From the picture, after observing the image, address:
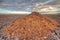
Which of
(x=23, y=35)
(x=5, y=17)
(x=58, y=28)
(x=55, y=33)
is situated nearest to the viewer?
(x=23, y=35)

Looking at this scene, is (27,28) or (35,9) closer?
(27,28)

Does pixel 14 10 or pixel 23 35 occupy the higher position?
pixel 14 10

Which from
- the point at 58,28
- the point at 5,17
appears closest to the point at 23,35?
the point at 58,28

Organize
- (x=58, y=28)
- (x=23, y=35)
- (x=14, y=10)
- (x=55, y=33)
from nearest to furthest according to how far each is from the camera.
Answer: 1. (x=23, y=35)
2. (x=55, y=33)
3. (x=58, y=28)
4. (x=14, y=10)

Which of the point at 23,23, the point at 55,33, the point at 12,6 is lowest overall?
the point at 55,33

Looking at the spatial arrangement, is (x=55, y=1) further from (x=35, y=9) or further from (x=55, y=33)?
(x=55, y=33)

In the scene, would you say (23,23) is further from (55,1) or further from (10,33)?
(55,1)

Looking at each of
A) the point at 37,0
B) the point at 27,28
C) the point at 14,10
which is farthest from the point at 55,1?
→ the point at 27,28
